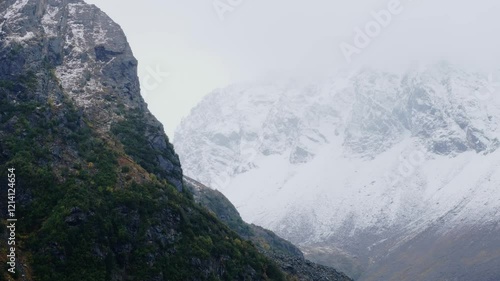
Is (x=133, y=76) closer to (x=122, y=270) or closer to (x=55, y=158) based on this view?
(x=55, y=158)

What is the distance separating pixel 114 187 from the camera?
9744cm

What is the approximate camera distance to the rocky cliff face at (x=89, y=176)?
84.2 meters

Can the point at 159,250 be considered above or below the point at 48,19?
below

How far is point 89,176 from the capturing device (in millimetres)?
97250

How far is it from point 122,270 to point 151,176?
2406 cm

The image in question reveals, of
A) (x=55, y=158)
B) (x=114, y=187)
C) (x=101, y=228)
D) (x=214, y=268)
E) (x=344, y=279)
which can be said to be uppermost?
(x=55, y=158)

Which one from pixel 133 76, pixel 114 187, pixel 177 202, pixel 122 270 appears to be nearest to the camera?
pixel 122 270

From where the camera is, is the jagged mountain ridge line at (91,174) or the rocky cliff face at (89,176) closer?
the rocky cliff face at (89,176)

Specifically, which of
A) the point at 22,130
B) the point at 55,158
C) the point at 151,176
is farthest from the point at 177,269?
the point at 22,130

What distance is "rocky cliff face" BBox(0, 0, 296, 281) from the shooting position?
84250 millimetres

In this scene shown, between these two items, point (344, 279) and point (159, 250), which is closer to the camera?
point (159, 250)

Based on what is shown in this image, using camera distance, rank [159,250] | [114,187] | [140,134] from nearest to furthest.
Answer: [159,250] < [114,187] < [140,134]

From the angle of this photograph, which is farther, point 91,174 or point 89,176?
point 91,174

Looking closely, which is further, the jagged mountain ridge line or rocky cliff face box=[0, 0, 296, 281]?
the jagged mountain ridge line
